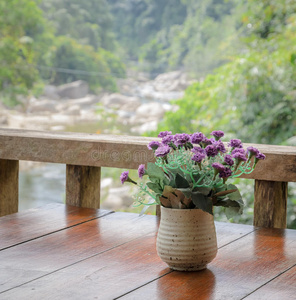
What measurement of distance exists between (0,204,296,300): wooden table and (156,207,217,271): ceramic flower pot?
0.02 meters

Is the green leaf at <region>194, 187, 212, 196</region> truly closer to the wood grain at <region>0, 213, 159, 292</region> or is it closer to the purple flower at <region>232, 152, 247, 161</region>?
the purple flower at <region>232, 152, 247, 161</region>

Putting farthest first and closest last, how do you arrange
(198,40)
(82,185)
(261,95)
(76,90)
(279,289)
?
(76,90)
(198,40)
(261,95)
(82,185)
(279,289)

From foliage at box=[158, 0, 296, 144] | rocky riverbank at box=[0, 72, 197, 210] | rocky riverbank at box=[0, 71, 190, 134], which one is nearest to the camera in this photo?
foliage at box=[158, 0, 296, 144]

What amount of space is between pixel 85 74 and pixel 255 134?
231 inches

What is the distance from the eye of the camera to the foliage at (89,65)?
9.77 metres

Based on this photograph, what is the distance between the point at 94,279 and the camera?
0.92 meters

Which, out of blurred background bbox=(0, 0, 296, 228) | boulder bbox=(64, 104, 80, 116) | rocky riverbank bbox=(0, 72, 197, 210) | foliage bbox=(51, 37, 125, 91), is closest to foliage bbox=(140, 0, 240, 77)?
blurred background bbox=(0, 0, 296, 228)

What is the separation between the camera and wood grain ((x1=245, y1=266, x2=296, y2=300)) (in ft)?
2.81

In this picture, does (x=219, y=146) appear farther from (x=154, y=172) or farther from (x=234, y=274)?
(x=234, y=274)

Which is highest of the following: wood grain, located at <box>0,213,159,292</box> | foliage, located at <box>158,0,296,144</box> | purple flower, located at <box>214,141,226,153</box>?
foliage, located at <box>158,0,296,144</box>

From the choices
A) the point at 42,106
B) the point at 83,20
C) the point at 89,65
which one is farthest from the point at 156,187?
the point at 83,20

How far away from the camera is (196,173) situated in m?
0.94

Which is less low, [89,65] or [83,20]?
[83,20]

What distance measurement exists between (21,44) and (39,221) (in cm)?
929
